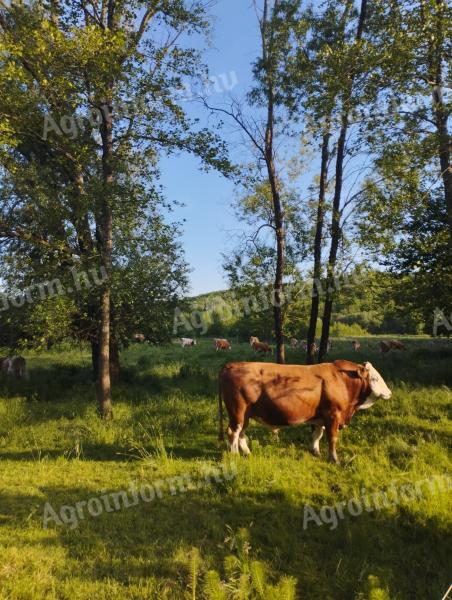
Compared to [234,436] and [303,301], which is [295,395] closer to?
[234,436]

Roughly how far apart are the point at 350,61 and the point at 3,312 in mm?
13732

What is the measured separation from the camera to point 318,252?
13547 millimetres

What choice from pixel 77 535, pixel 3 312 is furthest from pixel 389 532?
pixel 3 312

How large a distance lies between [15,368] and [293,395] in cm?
1433

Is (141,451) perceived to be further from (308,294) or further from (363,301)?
(363,301)

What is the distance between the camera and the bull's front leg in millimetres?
7923

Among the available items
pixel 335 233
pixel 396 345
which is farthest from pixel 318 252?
pixel 396 345

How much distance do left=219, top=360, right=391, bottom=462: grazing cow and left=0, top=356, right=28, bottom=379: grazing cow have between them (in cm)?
1276

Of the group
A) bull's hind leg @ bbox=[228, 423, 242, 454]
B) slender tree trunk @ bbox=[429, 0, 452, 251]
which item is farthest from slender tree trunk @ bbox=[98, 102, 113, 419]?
slender tree trunk @ bbox=[429, 0, 452, 251]

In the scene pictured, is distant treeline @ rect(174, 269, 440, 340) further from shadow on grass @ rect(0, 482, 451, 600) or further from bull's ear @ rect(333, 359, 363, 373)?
shadow on grass @ rect(0, 482, 451, 600)

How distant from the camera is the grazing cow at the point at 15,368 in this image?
57.2ft

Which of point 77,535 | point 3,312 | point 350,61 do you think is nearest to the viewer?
point 77,535

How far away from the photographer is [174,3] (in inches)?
509

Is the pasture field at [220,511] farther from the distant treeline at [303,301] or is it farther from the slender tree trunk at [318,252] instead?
the distant treeline at [303,301]
